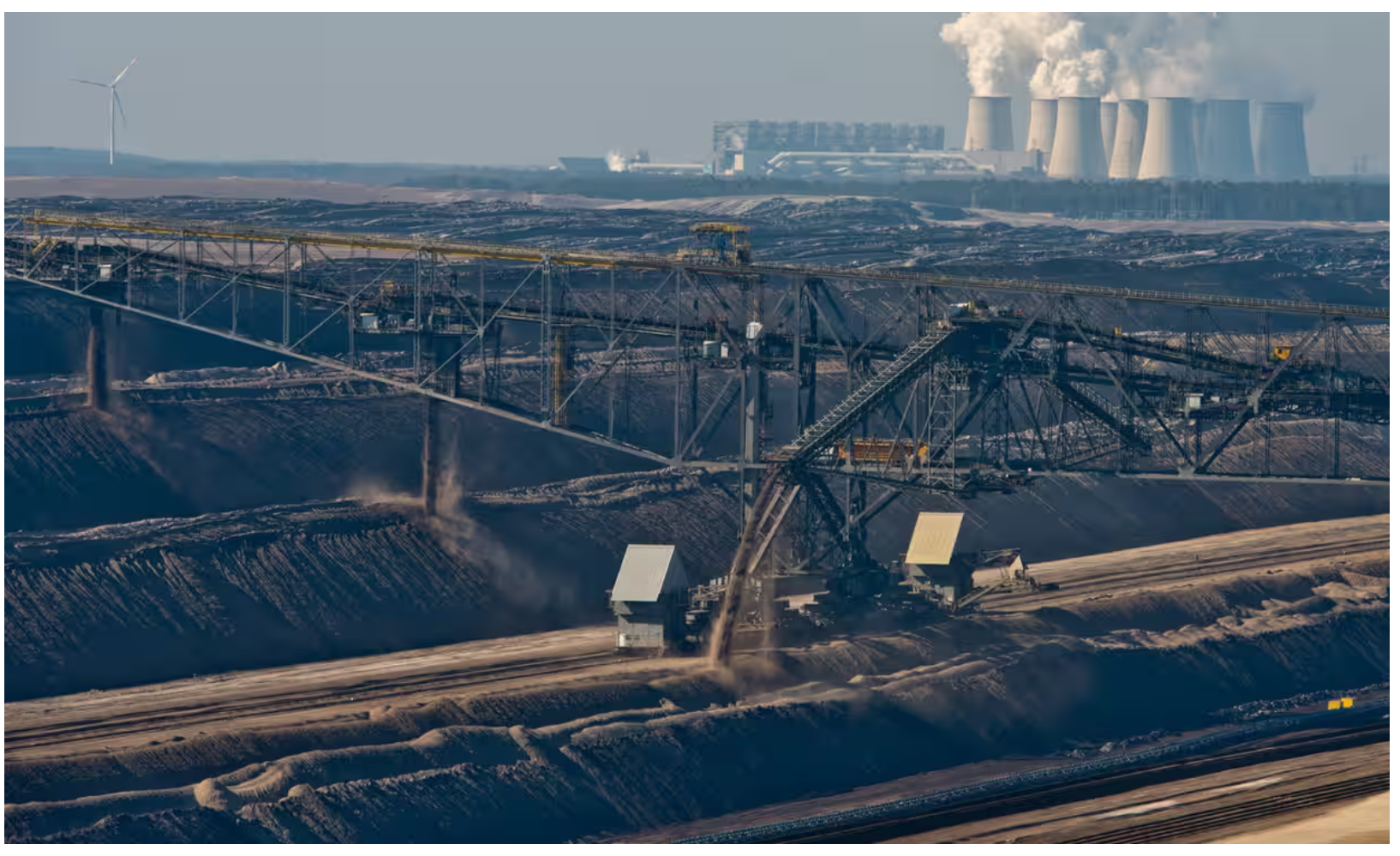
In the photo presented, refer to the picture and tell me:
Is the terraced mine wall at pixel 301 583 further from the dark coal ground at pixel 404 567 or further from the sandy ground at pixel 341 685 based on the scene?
the sandy ground at pixel 341 685

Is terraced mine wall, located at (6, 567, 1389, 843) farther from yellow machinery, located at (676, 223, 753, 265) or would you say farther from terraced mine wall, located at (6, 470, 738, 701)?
yellow machinery, located at (676, 223, 753, 265)

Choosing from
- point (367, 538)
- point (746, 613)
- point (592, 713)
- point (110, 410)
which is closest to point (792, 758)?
point (592, 713)

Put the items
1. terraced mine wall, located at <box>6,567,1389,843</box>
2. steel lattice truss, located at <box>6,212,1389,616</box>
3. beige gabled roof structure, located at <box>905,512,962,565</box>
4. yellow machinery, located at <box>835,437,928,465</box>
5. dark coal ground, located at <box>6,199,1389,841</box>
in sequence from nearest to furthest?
terraced mine wall, located at <box>6,567,1389,843</box> < dark coal ground, located at <box>6,199,1389,841</box> < steel lattice truss, located at <box>6,212,1389,616</box> < yellow machinery, located at <box>835,437,928,465</box> < beige gabled roof structure, located at <box>905,512,962,565</box>

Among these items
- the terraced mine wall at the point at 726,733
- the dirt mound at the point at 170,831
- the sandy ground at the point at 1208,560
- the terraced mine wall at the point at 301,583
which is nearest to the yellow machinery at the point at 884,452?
the terraced mine wall at the point at 726,733

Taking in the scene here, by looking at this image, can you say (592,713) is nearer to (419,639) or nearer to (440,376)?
(419,639)

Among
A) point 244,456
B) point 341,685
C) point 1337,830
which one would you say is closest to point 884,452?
point 341,685

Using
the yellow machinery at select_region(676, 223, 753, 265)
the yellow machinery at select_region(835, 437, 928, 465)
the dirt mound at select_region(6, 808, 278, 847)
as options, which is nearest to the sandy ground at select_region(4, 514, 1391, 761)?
the dirt mound at select_region(6, 808, 278, 847)

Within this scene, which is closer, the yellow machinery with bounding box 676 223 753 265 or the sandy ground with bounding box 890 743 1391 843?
the sandy ground with bounding box 890 743 1391 843
